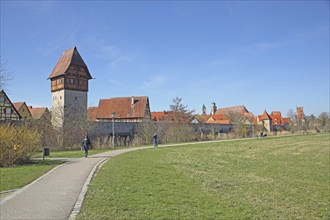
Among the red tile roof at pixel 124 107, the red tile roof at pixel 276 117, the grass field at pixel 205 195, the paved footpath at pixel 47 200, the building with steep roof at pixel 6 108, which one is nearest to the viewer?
the paved footpath at pixel 47 200

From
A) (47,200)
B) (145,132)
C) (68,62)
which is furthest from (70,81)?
(47,200)

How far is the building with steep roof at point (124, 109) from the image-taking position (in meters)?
64.5

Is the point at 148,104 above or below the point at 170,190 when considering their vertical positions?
above

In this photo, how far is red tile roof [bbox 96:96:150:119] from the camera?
64.6 m

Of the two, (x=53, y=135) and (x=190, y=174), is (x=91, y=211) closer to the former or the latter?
(x=190, y=174)

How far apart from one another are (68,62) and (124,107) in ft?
54.2

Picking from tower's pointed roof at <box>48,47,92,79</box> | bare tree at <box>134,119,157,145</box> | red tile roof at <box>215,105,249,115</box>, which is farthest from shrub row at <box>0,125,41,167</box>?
red tile roof at <box>215,105,249,115</box>

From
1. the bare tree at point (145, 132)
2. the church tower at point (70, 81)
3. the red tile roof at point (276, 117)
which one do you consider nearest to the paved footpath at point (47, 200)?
the bare tree at point (145, 132)

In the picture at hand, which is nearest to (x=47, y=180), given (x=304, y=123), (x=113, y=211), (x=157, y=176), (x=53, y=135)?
(x=157, y=176)

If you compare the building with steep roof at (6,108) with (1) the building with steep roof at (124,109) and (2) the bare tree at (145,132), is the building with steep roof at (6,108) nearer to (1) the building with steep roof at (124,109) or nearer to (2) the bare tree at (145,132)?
(1) the building with steep roof at (124,109)

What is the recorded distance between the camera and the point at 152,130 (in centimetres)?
→ 4247

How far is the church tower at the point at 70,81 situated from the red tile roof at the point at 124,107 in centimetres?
1144

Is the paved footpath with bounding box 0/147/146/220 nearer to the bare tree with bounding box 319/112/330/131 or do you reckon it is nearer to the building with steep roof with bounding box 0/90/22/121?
→ the building with steep roof with bounding box 0/90/22/121

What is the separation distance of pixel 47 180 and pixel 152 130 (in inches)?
1184
